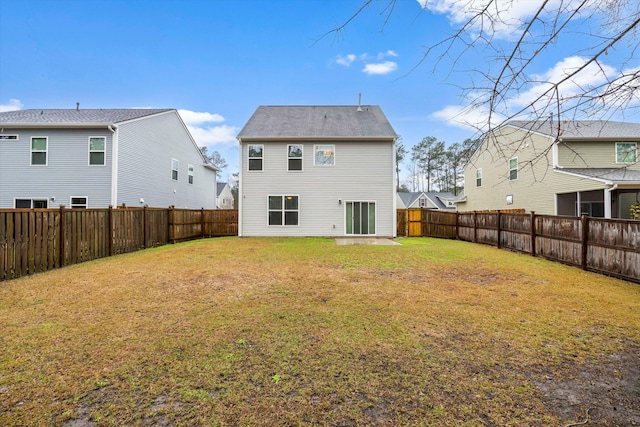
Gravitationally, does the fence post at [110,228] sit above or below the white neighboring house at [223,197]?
below

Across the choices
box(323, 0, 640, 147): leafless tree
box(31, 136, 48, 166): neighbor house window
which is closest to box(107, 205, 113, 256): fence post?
box(31, 136, 48, 166): neighbor house window

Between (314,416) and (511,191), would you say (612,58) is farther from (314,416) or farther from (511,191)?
(511,191)

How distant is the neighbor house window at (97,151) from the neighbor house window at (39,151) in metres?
2.13

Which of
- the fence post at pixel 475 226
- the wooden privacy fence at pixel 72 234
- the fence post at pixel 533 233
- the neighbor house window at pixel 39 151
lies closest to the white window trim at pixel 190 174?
the wooden privacy fence at pixel 72 234

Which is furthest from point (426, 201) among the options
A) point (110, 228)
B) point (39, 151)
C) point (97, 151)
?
point (39, 151)

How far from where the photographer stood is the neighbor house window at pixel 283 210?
549 inches

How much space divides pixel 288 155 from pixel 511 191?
1332 cm

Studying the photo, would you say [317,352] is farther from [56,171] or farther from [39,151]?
[39,151]

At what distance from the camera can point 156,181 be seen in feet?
49.8

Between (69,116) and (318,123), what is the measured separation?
12.3 metres

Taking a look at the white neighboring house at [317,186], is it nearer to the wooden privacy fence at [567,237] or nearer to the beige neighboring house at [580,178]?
the wooden privacy fence at [567,237]

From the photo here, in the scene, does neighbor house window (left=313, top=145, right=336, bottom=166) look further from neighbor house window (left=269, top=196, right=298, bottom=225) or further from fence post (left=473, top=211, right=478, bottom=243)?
fence post (left=473, top=211, right=478, bottom=243)

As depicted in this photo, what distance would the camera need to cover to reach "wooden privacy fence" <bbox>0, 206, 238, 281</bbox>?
5684 millimetres

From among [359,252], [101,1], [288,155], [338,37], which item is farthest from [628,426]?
[101,1]
